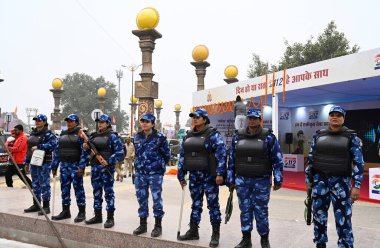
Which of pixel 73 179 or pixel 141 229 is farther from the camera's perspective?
pixel 73 179

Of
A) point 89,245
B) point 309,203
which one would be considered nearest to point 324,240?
point 309,203

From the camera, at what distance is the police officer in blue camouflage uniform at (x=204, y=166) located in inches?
170

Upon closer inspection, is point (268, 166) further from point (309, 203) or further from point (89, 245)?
point (89, 245)

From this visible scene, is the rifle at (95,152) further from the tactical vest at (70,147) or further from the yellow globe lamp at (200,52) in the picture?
the yellow globe lamp at (200,52)

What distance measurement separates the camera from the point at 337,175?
3639 millimetres

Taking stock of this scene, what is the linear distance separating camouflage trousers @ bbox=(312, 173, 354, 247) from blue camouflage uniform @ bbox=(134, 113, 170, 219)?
2034mm

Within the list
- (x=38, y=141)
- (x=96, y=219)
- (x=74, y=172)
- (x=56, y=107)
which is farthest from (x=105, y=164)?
(x=56, y=107)

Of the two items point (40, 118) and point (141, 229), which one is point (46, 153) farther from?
point (141, 229)

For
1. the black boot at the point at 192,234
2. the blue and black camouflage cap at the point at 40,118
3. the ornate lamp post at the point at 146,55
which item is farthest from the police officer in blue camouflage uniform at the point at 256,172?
the ornate lamp post at the point at 146,55

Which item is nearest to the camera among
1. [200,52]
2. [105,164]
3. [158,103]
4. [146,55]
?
[105,164]

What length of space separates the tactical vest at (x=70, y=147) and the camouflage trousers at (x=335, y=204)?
3.59m

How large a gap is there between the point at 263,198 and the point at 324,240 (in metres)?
0.77

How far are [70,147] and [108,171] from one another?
2.86 ft

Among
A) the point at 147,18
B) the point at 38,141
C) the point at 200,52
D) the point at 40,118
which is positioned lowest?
the point at 38,141
